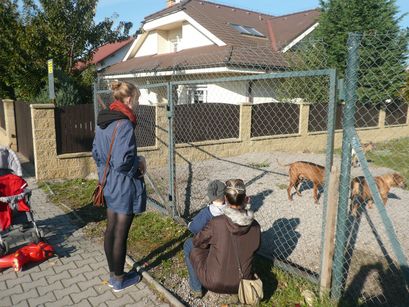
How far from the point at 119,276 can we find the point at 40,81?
11017 mm

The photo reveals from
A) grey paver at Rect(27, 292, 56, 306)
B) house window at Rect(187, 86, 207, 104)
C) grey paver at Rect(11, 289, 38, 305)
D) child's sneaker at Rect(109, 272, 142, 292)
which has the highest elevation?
house window at Rect(187, 86, 207, 104)

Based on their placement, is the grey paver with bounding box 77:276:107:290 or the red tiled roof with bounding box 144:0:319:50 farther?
the red tiled roof with bounding box 144:0:319:50

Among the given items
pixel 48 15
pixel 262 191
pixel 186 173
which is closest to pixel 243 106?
pixel 186 173

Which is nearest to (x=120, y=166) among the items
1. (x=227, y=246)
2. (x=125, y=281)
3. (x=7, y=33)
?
(x=227, y=246)

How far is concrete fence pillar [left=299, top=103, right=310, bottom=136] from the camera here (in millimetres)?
12047

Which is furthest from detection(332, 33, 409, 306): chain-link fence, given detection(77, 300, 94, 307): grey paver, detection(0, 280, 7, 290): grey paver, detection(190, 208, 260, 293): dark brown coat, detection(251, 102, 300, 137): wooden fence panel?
detection(251, 102, 300, 137): wooden fence panel

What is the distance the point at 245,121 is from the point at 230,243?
827 centimetres

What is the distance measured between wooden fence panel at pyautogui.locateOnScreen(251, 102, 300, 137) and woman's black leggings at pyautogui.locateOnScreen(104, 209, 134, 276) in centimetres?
831

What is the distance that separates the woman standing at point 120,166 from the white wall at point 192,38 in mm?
13781

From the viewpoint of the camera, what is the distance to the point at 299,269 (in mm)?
3580

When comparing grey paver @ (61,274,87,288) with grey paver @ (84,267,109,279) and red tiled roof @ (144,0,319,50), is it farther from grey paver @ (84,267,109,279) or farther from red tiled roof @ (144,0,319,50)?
red tiled roof @ (144,0,319,50)

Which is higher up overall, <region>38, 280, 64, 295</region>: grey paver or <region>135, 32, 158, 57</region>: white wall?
<region>135, 32, 158, 57</region>: white wall

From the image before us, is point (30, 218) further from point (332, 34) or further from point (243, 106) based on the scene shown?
point (332, 34)

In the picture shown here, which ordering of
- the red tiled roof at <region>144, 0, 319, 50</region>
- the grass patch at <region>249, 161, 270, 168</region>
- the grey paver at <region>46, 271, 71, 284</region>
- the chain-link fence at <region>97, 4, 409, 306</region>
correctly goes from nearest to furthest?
the chain-link fence at <region>97, 4, 409, 306</region> → the grey paver at <region>46, 271, 71, 284</region> → the grass patch at <region>249, 161, 270, 168</region> → the red tiled roof at <region>144, 0, 319, 50</region>
